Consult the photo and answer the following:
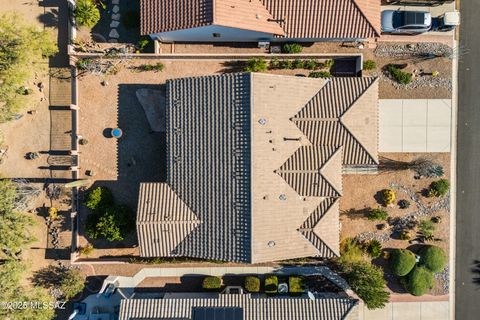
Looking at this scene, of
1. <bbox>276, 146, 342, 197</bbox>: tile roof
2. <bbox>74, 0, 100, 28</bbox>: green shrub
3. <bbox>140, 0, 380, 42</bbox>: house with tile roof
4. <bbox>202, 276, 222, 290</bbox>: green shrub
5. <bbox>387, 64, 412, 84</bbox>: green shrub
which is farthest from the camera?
<bbox>387, 64, 412, 84</bbox>: green shrub

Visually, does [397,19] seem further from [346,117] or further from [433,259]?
[433,259]

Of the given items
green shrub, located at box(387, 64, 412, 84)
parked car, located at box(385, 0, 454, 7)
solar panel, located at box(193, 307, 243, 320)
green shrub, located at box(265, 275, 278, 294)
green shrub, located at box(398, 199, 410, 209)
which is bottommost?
solar panel, located at box(193, 307, 243, 320)

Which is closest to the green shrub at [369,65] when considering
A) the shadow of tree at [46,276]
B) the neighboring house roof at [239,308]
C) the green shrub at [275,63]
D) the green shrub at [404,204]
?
the green shrub at [275,63]

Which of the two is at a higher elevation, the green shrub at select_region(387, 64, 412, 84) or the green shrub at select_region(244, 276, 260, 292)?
the green shrub at select_region(387, 64, 412, 84)

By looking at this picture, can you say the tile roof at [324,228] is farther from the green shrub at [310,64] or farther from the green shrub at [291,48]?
the green shrub at [291,48]

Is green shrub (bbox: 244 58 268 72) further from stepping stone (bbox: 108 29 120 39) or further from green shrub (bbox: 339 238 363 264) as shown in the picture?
green shrub (bbox: 339 238 363 264)

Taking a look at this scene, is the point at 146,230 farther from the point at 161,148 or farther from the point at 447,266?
the point at 447,266


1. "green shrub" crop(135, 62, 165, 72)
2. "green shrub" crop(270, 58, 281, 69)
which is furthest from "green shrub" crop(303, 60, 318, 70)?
"green shrub" crop(135, 62, 165, 72)
